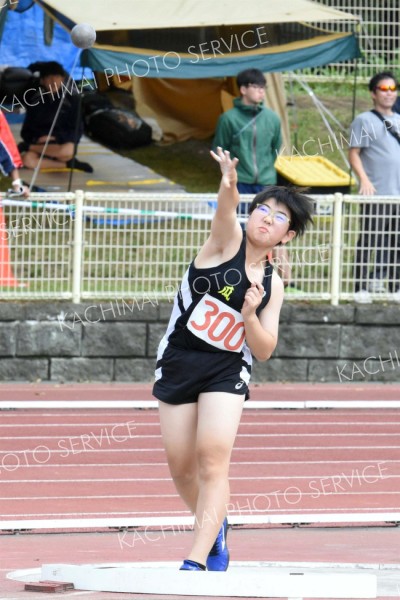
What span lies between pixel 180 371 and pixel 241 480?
304 centimetres

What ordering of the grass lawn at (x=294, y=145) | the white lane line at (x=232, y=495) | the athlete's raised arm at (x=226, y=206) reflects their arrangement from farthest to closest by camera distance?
the grass lawn at (x=294, y=145), the white lane line at (x=232, y=495), the athlete's raised arm at (x=226, y=206)

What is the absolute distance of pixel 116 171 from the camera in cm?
1884

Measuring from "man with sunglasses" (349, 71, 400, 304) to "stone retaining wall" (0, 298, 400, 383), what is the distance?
0.98ft

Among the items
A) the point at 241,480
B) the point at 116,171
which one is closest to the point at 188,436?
the point at 241,480

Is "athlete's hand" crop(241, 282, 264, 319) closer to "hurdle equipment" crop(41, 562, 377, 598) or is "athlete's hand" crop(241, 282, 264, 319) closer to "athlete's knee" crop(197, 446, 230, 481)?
"athlete's knee" crop(197, 446, 230, 481)

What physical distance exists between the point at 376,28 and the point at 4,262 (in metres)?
10.8

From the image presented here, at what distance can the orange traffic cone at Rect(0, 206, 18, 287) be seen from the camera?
1259 cm

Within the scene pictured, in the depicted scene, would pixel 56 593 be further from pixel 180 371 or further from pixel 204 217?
pixel 204 217

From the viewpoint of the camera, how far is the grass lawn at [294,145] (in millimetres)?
19531

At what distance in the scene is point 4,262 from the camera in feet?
42.0

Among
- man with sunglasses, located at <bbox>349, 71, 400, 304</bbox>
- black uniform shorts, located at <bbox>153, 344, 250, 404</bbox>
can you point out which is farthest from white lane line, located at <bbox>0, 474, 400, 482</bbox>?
man with sunglasses, located at <bbox>349, 71, 400, 304</bbox>

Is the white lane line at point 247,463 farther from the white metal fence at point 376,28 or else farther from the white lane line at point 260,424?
the white metal fence at point 376,28

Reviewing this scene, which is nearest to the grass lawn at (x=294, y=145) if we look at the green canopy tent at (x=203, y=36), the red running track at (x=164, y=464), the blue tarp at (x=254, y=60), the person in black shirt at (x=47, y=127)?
the person in black shirt at (x=47, y=127)

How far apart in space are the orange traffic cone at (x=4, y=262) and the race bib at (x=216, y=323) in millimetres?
6407
